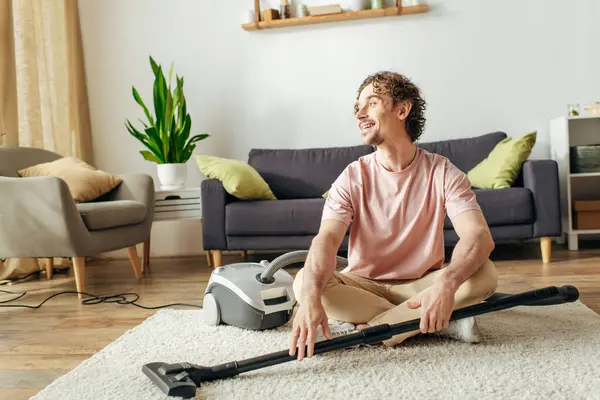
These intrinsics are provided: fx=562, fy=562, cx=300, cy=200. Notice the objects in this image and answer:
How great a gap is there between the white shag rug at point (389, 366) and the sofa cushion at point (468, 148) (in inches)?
72.2

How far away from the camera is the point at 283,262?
1725 mm

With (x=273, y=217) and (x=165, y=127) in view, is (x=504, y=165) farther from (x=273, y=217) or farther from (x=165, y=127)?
(x=165, y=127)

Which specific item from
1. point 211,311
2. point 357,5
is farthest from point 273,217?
point 357,5

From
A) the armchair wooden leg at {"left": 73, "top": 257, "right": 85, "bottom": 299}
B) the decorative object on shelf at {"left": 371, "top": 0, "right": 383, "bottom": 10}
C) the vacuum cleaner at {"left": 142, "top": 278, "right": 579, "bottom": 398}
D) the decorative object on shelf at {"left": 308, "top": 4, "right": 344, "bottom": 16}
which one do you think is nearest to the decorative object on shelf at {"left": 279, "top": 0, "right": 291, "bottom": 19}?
the decorative object on shelf at {"left": 308, "top": 4, "right": 344, "bottom": 16}

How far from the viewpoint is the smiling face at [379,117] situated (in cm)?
Result: 163

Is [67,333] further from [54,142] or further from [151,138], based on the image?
[54,142]

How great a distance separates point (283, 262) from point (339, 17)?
8.78 feet

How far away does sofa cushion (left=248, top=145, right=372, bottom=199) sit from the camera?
3688 mm

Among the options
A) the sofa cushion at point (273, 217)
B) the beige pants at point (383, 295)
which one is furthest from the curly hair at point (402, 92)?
the sofa cushion at point (273, 217)

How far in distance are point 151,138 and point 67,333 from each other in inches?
75.7

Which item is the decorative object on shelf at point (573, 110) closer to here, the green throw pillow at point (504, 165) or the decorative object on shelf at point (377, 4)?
the green throw pillow at point (504, 165)

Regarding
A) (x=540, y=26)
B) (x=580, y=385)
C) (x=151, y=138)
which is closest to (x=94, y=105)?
(x=151, y=138)

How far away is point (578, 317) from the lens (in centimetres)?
183

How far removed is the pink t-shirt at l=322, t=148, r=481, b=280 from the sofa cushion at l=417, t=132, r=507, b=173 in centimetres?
202
